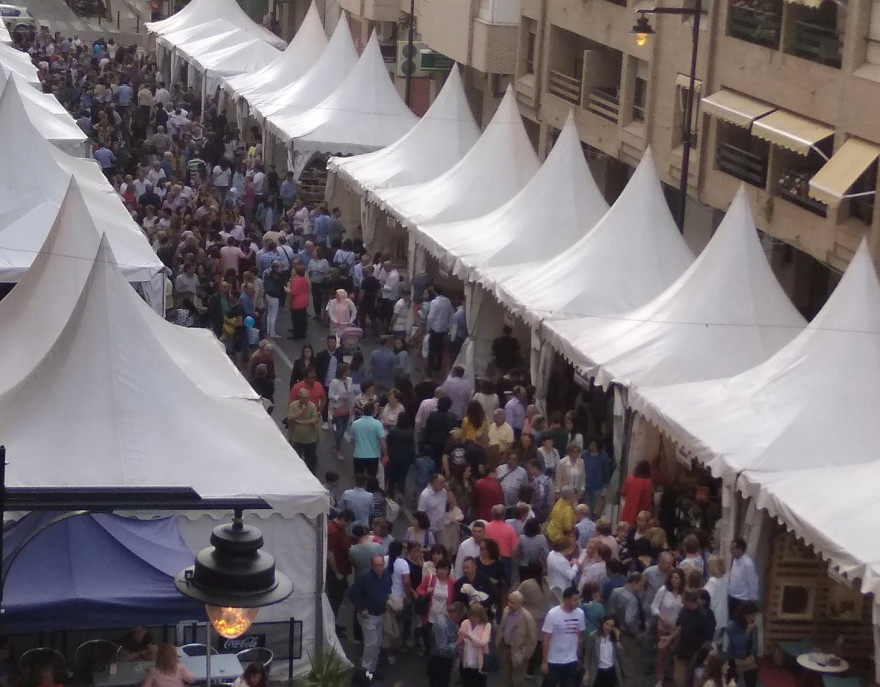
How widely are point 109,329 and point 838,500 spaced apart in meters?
5.69

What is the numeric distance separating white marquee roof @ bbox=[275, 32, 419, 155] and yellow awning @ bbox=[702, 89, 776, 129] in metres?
7.62

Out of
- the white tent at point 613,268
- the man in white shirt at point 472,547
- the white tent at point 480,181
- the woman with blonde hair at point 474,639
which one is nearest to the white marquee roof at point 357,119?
the white tent at point 480,181

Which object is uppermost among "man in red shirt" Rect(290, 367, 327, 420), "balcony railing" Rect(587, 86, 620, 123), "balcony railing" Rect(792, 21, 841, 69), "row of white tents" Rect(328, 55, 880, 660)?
"balcony railing" Rect(792, 21, 841, 69)

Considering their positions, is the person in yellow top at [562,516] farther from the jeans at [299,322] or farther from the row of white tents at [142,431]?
the jeans at [299,322]

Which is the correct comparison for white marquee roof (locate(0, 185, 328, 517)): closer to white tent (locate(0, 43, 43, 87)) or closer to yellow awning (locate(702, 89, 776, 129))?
yellow awning (locate(702, 89, 776, 129))

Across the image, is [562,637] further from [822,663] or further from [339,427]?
[339,427]

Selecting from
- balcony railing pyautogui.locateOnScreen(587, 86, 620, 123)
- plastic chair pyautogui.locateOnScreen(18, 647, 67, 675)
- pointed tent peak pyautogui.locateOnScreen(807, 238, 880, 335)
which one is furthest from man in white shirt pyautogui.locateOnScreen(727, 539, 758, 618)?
balcony railing pyautogui.locateOnScreen(587, 86, 620, 123)

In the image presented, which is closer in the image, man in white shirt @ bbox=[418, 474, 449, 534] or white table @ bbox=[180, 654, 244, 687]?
white table @ bbox=[180, 654, 244, 687]

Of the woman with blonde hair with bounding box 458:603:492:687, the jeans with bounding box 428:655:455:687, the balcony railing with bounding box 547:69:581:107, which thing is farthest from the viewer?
the balcony railing with bounding box 547:69:581:107

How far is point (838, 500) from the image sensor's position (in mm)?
12469

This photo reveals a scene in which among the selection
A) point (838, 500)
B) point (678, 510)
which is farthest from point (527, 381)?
point (838, 500)

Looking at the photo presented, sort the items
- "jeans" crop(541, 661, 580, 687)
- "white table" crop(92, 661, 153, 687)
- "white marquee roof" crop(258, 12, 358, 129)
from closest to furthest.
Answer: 1. "white table" crop(92, 661, 153, 687)
2. "jeans" crop(541, 661, 580, 687)
3. "white marquee roof" crop(258, 12, 358, 129)

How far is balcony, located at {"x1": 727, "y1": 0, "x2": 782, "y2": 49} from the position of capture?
22406mm

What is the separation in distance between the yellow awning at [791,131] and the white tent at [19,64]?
15.8 m
